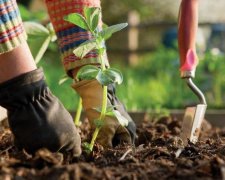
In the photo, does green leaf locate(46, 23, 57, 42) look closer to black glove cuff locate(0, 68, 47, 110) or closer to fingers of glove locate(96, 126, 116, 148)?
fingers of glove locate(96, 126, 116, 148)

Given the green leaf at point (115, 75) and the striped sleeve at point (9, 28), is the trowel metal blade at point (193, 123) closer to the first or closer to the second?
the green leaf at point (115, 75)

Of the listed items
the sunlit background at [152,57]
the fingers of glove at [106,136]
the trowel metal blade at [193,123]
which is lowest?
the sunlit background at [152,57]

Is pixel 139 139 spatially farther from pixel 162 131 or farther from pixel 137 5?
pixel 137 5

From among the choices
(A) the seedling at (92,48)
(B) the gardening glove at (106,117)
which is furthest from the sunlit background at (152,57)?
(A) the seedling at (92,48)

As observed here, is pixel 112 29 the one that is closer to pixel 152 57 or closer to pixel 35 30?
pixel 35 30

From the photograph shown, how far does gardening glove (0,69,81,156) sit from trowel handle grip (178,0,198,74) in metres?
0.64

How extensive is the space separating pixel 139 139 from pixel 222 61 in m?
2.91

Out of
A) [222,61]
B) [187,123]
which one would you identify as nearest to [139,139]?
[187,123]

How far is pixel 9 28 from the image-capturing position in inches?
55.4

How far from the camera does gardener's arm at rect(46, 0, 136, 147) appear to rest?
5.83 ft

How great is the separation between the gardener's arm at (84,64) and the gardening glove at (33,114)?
340 mm

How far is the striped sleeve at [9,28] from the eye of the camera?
4.58ft

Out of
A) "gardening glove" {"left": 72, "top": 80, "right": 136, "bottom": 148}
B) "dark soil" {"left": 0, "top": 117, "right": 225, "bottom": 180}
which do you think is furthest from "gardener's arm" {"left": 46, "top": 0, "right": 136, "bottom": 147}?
"dark soil" {"left": 0, "top": 117, "right": 225, "bottom": 180}

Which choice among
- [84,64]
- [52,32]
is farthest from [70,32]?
[52,32]
